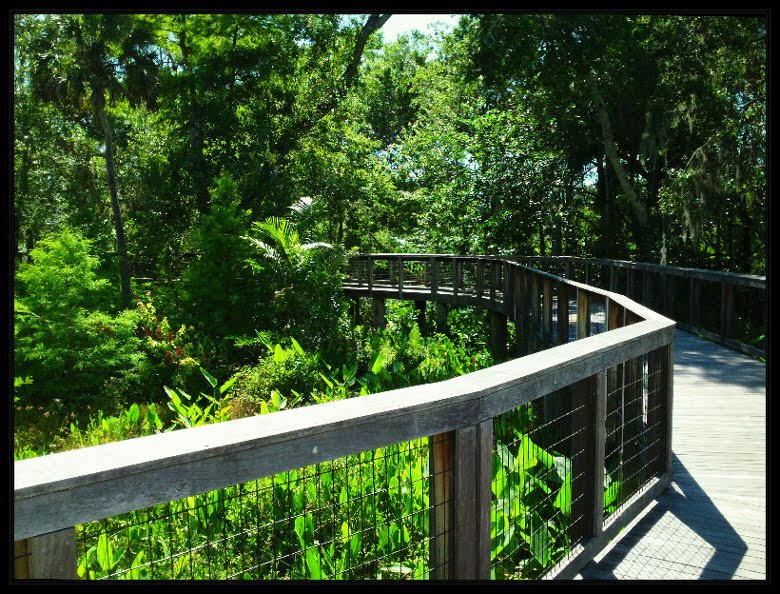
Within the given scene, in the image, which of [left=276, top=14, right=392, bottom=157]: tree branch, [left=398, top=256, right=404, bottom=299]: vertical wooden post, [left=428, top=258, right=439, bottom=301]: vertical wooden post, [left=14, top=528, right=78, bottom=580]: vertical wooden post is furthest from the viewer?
[left=276, top=14, right=392, bottom=157]: tree branch

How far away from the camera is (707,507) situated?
4.34m

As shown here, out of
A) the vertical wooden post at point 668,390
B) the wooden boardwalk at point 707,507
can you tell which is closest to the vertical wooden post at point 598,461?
the wooden boardwalk at point 707,507

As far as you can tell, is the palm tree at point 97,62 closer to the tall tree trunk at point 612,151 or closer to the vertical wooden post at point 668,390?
the tall tree trunk at point 612,151

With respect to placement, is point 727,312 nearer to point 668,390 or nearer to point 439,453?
point 668,390

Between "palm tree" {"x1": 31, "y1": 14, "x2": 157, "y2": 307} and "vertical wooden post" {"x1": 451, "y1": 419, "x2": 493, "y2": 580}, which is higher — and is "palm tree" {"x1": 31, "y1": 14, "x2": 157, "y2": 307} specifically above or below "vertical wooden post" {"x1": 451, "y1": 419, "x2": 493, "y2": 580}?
above

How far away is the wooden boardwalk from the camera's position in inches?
139

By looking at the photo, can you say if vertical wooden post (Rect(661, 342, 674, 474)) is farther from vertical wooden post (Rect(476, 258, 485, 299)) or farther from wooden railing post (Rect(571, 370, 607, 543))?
vertical wooden post (Rect(476, 258, 485, 299))

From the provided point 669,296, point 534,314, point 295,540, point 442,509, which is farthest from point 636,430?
point 669,296

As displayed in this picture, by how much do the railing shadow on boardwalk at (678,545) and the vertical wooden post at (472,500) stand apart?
3.30 ft

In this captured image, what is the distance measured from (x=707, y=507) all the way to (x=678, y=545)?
67 cm

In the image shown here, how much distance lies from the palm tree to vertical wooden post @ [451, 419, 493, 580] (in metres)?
22.6

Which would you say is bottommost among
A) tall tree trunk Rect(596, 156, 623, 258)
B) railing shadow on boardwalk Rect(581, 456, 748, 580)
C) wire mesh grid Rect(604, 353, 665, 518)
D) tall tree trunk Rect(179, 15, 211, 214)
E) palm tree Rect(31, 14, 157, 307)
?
railing shadow on boardwalk Rect(581, 456, 748, 580)

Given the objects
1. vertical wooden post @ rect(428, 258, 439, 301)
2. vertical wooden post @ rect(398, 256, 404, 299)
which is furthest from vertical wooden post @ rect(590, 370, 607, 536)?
vertical wooden post @ rect(398, 256, 404, 299)

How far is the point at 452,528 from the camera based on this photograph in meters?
2.54
